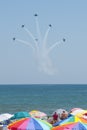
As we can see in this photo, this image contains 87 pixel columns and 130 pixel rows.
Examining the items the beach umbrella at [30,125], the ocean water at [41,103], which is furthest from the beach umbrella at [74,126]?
→ the ocean water at [41,103]

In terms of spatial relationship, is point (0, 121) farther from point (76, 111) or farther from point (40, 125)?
point (40, 125)

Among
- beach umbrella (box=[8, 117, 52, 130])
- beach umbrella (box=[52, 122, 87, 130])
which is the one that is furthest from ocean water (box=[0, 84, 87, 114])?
beach umbrella (box=[52, 122, 87, 130])

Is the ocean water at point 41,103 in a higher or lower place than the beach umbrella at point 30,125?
higher

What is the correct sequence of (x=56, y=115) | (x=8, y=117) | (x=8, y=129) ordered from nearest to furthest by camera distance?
(x=8, y=129) < (x=56, y=115) < (x=8, y=117)

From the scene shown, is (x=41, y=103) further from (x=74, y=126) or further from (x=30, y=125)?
(x=74, y=126)

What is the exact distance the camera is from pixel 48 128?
22.1 meters

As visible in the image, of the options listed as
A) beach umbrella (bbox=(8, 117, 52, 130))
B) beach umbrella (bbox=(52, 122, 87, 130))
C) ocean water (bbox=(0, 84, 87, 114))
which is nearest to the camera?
beach umbrella (bbox=(52, 122, 87, 130))

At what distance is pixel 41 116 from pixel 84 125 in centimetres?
1129

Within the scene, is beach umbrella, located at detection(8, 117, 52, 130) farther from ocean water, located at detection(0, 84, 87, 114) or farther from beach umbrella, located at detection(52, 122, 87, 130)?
ocean water, located at detection(0, 84, 87, 114)

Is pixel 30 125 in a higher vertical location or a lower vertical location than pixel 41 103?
lower

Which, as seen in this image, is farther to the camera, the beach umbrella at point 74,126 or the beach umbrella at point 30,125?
the beach umbrella at point 30,125

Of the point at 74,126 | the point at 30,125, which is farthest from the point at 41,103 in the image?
the point at 74,126

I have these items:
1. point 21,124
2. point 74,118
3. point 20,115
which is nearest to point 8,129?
point 21,124

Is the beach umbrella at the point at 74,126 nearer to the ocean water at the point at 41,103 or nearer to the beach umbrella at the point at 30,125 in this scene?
the beach umbrella at the point at 30,125
